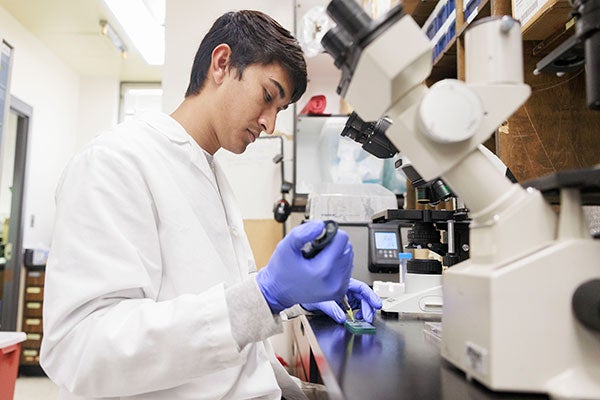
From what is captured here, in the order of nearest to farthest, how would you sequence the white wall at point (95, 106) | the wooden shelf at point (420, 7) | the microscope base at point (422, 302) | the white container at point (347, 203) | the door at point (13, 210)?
the microscope base at point (422, 302) < the wooden shelf at point (420, 7) < the white container at point (347, 203) < the door at point (13, 210) < the white wall at point (95, 106)

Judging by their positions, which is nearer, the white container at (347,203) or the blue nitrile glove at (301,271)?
the blue nitrile glove at (301,271)

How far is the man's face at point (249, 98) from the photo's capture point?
4.04 ft

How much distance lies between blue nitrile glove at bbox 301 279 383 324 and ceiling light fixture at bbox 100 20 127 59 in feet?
13.1

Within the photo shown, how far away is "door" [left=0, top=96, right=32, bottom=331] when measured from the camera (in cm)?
399

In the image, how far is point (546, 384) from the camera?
1.74ft

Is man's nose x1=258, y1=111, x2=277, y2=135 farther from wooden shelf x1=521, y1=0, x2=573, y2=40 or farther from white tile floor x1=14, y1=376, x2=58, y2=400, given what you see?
white tile floor x1=14, y1=376, x2=58, y2=400

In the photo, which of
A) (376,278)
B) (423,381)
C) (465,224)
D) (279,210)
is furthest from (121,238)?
(279,210)

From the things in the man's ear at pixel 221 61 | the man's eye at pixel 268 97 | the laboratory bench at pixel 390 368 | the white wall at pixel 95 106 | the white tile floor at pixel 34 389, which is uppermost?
the white wall at pixel 95 106

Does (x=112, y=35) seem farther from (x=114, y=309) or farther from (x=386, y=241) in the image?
(x=114, y=309)

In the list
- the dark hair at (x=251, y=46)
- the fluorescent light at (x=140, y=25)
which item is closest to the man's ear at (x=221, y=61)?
the dark hair at (x=251, y=46)

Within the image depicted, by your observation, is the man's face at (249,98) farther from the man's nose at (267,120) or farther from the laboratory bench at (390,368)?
the laboratory bench at (390,368)

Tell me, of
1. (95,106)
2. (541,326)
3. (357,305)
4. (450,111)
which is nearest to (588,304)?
(541,326)

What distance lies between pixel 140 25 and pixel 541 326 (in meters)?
4.22

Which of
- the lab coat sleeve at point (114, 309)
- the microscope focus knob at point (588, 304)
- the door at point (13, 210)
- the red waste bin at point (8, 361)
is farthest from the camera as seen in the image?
the door at point (13, 210)
